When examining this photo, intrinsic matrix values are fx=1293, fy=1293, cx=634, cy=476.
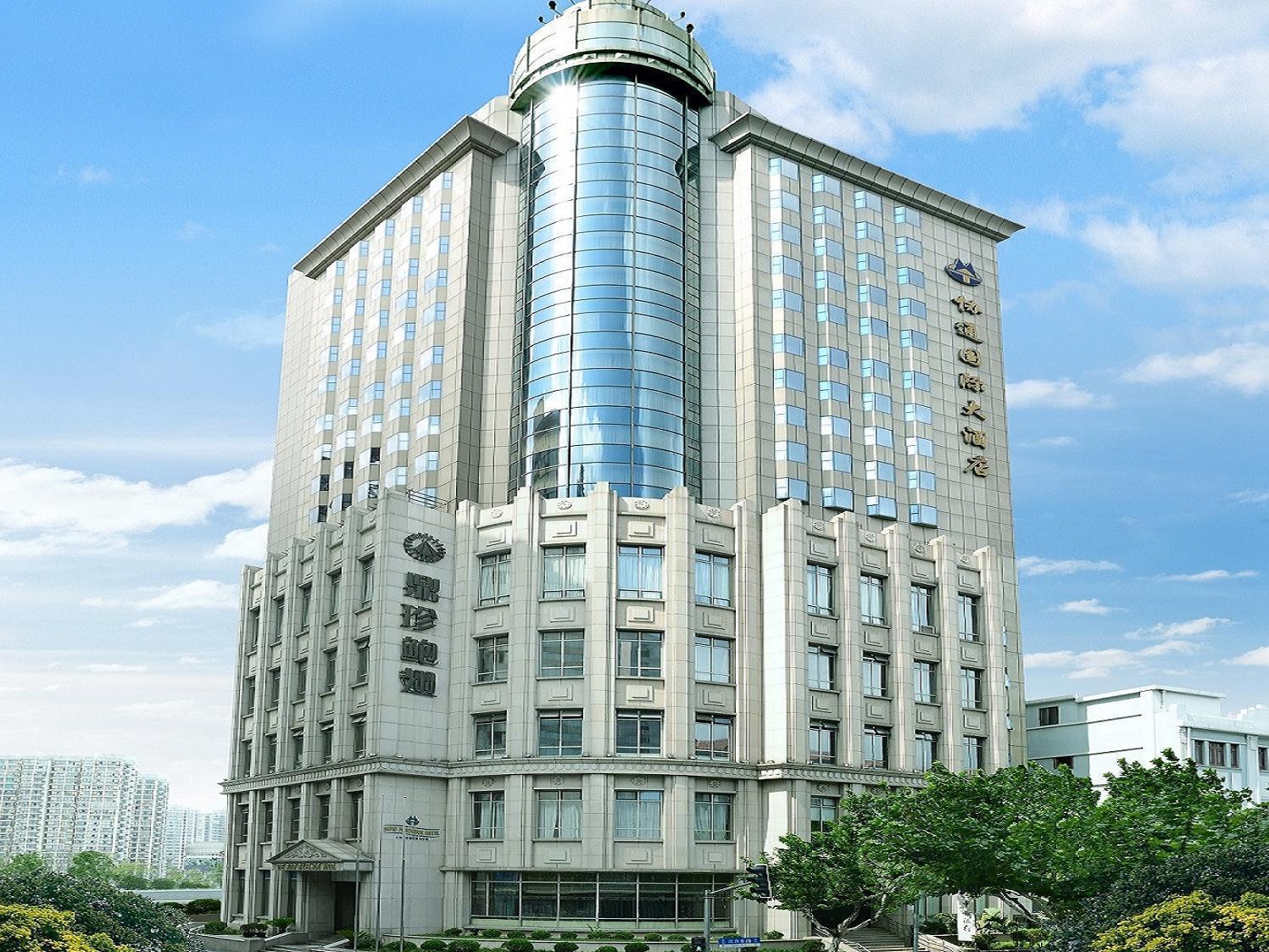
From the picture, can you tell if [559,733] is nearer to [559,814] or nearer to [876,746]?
[559,814]

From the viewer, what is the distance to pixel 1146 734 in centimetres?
8931

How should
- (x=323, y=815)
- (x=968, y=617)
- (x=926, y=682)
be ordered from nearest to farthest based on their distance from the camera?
(x=323, y=815) → (x=926, y=682) → (x=968, y=617)

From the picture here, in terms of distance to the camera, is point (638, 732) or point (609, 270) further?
point (609, 270)

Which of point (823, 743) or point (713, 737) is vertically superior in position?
point (713, 737)

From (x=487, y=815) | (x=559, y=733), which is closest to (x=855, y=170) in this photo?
(x=559, y=733)

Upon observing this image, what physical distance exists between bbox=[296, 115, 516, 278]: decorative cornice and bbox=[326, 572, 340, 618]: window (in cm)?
2943

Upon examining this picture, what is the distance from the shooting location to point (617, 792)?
238 ft

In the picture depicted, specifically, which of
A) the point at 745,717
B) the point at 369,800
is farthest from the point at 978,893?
the point at 369,800

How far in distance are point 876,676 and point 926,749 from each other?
607cm

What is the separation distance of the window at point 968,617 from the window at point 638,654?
75.5ft

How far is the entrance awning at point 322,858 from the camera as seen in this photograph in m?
71.4

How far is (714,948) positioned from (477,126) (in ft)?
183

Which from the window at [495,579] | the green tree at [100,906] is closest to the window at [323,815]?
the window at [495,579]

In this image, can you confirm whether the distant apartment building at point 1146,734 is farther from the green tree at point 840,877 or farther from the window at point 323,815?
the window at point 323,815
